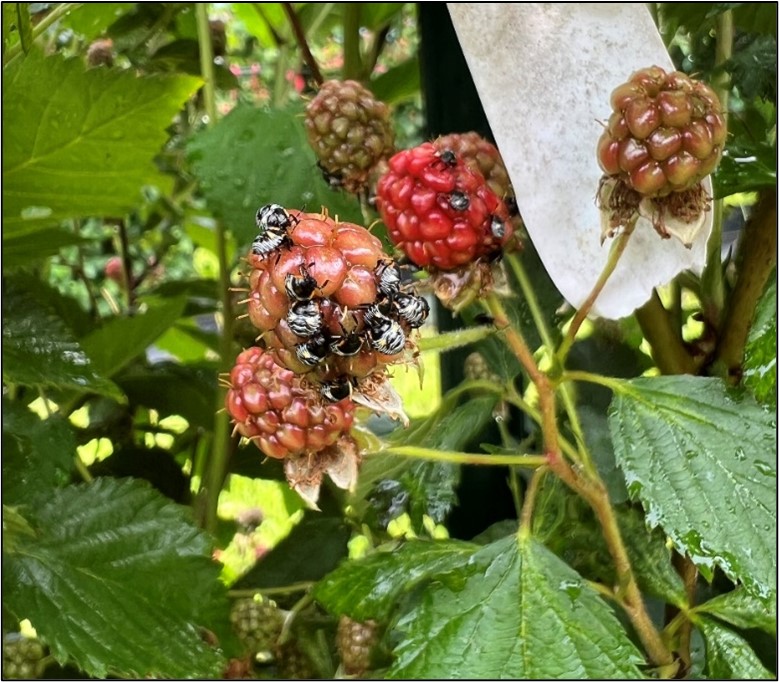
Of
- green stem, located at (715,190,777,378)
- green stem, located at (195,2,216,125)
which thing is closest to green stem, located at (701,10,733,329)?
green stem, located at (715,190,777,378)

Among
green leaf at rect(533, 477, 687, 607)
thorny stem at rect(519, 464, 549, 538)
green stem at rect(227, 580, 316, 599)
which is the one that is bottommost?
green stem at rect(227, 580, 316, 599)

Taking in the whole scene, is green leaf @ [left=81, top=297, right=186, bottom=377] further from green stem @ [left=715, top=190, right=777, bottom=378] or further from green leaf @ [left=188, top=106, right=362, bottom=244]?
green stem @ [left=715, top=190, right=777, bottom=378]

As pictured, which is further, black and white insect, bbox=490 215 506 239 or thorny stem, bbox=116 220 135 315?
thorny stem, bbox=116 220 135 315

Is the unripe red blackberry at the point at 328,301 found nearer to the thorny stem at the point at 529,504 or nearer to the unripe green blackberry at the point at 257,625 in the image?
the thorny stem at the point at 529,504

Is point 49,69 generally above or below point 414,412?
above

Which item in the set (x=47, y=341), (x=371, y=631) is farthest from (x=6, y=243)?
(x=371, y=631)

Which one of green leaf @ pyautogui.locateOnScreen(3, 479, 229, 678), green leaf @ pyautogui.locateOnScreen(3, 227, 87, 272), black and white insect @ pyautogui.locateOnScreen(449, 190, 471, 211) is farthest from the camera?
green leaf @ pyautogui.locateOnScreen(3, 227, 87, 272)

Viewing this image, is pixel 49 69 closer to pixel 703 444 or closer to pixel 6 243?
pixel 6 243
